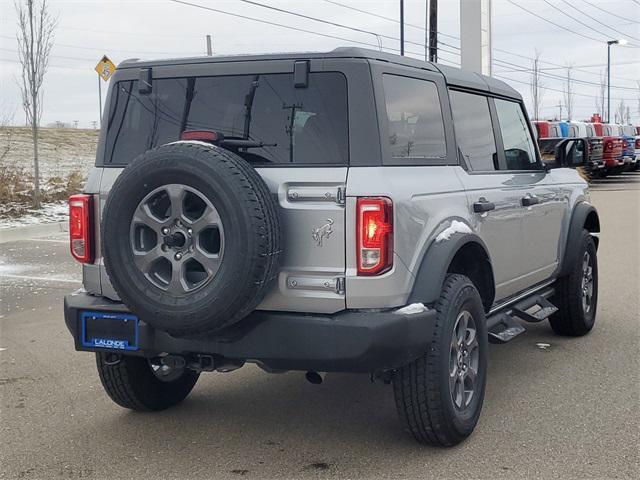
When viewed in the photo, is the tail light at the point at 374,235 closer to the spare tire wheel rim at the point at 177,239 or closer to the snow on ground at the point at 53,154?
the spare tire wheel rim at the point at 177,239

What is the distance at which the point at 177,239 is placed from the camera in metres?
3.65

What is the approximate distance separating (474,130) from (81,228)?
95.1 inches

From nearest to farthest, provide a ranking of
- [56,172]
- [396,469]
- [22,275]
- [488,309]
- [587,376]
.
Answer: [396,469] → [488,309] → [587,376] → [22,275] → [56,172]

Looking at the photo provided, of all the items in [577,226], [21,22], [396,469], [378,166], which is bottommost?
[396,469]

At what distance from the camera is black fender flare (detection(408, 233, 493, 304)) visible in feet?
12.7

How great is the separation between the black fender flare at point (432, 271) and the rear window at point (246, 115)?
64 cm

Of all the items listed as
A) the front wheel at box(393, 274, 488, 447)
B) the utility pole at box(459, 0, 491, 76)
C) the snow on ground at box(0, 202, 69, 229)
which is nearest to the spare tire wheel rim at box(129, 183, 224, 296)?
the front wheel at box(393, 274, 488, 447)

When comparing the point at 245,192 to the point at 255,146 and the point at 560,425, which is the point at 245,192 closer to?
the point at 255,146

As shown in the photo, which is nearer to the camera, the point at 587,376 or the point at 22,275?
the point at 587,376

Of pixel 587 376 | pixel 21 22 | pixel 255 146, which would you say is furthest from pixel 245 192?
pixel 21 22

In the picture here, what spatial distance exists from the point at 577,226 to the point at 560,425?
7.65 ft

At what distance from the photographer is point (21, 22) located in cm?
1600

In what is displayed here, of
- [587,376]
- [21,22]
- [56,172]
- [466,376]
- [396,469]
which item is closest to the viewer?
[396,469]

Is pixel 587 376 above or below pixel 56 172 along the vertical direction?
below
